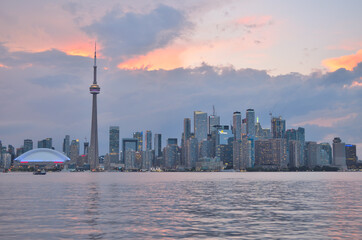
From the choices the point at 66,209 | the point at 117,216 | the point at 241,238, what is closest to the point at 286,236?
the point at 241,238

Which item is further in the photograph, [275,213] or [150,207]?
[150,207]

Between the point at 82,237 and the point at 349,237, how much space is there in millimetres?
22665

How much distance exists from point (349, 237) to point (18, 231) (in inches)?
1171

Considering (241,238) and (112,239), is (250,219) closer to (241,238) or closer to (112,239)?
(241,238)

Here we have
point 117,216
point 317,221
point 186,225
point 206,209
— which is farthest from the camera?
point 206,209

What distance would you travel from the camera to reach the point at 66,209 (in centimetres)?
6294

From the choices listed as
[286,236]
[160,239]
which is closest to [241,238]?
[286,236]

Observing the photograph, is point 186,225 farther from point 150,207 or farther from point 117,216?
point 150,207

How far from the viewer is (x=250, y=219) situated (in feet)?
168

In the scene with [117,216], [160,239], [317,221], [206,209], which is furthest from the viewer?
[206,209]

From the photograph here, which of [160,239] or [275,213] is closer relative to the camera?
[160,239]

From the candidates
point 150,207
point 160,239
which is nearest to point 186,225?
Answer: point 160,239

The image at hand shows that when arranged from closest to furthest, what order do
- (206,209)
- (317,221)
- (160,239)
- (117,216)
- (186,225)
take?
(160,239) → (186,225) → (317,221) → (117,216) → (206,209)

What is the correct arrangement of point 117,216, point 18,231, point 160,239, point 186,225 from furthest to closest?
point 117,216, point 186,225, point 18,231, point 160,239
